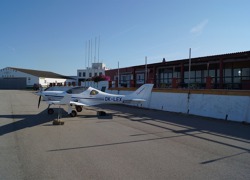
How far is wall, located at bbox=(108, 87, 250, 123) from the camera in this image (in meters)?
13.7

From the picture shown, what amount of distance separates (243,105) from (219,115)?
4.94 ft

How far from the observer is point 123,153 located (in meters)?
6.96

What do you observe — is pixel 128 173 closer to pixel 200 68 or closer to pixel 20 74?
pixel 200 68

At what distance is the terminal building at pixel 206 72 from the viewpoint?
19875mm

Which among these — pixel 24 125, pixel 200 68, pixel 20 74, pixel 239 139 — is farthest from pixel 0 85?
pixel 239 139

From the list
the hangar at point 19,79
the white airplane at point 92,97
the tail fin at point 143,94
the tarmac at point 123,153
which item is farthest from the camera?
the hangar at point 19,79

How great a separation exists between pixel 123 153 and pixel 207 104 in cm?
1020

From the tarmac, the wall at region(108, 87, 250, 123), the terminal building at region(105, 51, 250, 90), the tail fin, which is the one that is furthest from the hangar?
the tarmac

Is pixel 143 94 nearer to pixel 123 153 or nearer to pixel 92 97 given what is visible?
pixel 92 97

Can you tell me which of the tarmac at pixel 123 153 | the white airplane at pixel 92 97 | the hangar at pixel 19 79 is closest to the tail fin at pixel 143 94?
the white airplane at pixel 92 97

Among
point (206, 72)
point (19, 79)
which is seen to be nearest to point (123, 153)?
point (206, 72)

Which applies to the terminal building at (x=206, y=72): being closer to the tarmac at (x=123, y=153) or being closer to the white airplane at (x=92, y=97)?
the white airplane at (x=92, y=97)

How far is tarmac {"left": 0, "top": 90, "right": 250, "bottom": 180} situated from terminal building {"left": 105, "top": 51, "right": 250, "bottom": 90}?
8.75 m

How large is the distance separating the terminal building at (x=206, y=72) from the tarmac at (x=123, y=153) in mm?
8747
